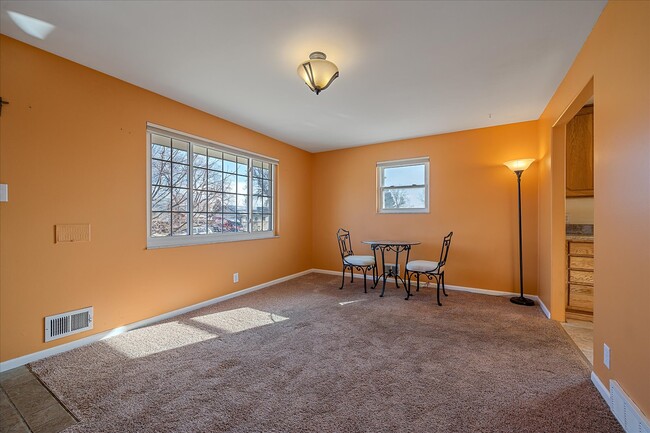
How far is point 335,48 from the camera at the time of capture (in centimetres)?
226

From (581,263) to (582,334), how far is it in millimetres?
777

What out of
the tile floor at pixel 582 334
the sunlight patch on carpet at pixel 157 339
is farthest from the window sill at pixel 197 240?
the tile floor at pixel 582 334

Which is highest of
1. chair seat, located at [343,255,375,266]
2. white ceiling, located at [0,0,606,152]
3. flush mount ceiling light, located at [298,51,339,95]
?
white ceiling, located at [0,0,606,152]

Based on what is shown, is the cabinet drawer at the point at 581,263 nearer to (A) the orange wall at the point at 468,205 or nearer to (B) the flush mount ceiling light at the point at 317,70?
(A) the orange wall at the point at 468,205

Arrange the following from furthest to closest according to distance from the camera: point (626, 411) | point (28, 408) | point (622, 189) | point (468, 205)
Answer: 1. point (468, 205)
2. point (28, 408)
3. point (622, 189)
4. point (626, 411)

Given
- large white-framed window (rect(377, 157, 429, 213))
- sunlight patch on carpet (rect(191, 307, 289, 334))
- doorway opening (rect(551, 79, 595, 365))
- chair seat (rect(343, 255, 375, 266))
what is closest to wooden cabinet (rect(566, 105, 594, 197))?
doorway opening (rect(551, 79, 595, 365))

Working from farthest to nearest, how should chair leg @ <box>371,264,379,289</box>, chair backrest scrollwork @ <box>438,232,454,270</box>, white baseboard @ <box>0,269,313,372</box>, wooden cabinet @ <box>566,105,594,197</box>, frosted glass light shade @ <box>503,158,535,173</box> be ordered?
chair leg @ <box>371,264,379,289</box> < chair backrest scrollwork @ <box>438,232,454,270</box> < frosted glass light shade @ <box>503,158,535,173</box> < wooden cabinet @ <box>566,105,594,197</box> < white baseboard @ <box>0,269,313,372</box>

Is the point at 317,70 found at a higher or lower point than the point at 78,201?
higher

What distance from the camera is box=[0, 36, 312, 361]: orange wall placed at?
2.14m

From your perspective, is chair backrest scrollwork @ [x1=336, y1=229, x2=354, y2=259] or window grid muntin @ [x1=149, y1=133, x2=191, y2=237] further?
chair backrest scrollwork @ [x1=336, y1=229, x2=354, y2=259]

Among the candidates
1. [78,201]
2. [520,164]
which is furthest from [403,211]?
[78,201]

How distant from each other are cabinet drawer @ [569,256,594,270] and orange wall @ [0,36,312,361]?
428 cm

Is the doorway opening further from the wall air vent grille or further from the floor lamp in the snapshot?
the wall air vent grille

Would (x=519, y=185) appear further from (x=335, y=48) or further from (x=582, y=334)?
(x=335, y=48)
